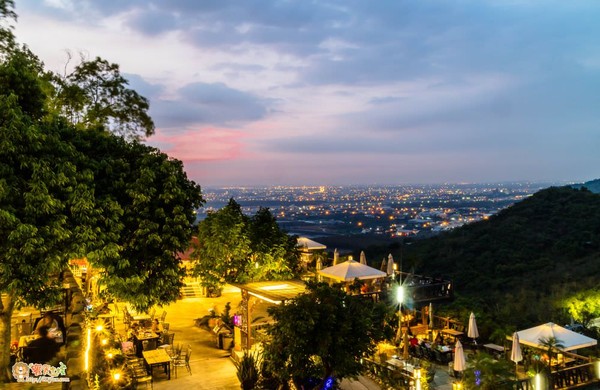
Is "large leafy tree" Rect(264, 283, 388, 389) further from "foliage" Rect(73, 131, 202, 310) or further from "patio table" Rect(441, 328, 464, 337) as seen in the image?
"patio table" Rect(441, 328, 464, 337)

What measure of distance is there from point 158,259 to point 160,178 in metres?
1.78

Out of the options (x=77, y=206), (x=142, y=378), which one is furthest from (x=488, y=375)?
(x=77, y=206)

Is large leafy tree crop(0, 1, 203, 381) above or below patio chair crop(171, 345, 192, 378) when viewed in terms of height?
above

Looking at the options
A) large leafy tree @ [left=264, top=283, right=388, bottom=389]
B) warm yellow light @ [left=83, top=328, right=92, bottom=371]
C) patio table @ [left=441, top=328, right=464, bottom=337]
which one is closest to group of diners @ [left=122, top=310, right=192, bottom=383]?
warm yellow light @ [left=83, top=328, right=92, bottom=371]

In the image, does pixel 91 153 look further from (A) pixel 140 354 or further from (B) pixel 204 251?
(B) pixel 204 251

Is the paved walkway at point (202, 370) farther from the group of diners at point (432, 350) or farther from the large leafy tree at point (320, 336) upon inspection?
the large leafy tree at point (320, 336)

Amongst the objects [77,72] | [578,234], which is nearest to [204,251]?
[77,72]

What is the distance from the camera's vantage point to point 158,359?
1176cm

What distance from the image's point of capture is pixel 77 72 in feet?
61.8

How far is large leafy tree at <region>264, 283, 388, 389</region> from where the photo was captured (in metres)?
8.89

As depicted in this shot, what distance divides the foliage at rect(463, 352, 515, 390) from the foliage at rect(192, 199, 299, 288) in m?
9.24

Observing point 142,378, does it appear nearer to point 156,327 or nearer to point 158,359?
point 158,359

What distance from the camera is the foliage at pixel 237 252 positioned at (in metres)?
18.4

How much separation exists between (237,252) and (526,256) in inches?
1000
